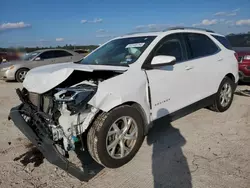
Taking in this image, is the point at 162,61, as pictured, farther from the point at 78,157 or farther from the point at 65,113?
the point at 78,157

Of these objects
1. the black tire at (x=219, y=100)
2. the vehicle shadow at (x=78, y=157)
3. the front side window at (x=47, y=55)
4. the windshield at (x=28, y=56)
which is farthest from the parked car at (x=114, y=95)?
the windshield at (x=28, y=56)

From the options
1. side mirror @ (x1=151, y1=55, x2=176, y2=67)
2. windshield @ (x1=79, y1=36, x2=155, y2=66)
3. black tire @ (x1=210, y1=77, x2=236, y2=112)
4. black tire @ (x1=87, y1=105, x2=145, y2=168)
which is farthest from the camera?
black tire @ (x1=210, y1=77, x2=236, y2=112)

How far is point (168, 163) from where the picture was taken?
3031 mm

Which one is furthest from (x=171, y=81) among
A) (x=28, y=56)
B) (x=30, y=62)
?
(x=28, y=56)

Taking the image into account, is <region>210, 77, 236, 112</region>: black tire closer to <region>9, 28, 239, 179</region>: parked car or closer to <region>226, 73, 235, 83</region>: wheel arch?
<region>226, 73, 235, 83</region>: wheel arch

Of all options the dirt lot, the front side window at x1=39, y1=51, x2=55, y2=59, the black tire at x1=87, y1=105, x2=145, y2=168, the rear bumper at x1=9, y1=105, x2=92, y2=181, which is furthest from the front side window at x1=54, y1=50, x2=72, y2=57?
the black tire at x1=87, y1=105, x2=145, y2=168

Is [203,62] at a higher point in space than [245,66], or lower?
higher

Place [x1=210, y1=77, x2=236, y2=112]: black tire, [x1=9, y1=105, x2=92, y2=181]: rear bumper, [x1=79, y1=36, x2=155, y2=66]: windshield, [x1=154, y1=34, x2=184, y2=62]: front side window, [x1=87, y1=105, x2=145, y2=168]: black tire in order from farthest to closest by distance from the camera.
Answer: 1. [x1=210, y1=77, x2=236, y2=112]: black tire
2. [x1=154, y1=34, x2=184, y2=62]: front side window
3. [x1=79, y1=36, x2=155, y2=66]: windshield
4. [x1=87, y1=105, x2=145, y2=168]: black tire
5. [x1=9, y1=105, x2=92, y2=181]: rear bumper

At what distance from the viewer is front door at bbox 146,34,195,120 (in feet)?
10.8

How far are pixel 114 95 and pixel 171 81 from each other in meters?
1.17

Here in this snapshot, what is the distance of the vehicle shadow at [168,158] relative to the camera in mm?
2670

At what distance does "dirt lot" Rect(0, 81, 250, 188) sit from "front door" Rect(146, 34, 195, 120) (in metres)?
0.39

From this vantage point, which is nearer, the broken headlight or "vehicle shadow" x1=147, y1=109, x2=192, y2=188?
the broken headlight

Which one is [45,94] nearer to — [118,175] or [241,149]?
[118,175]
